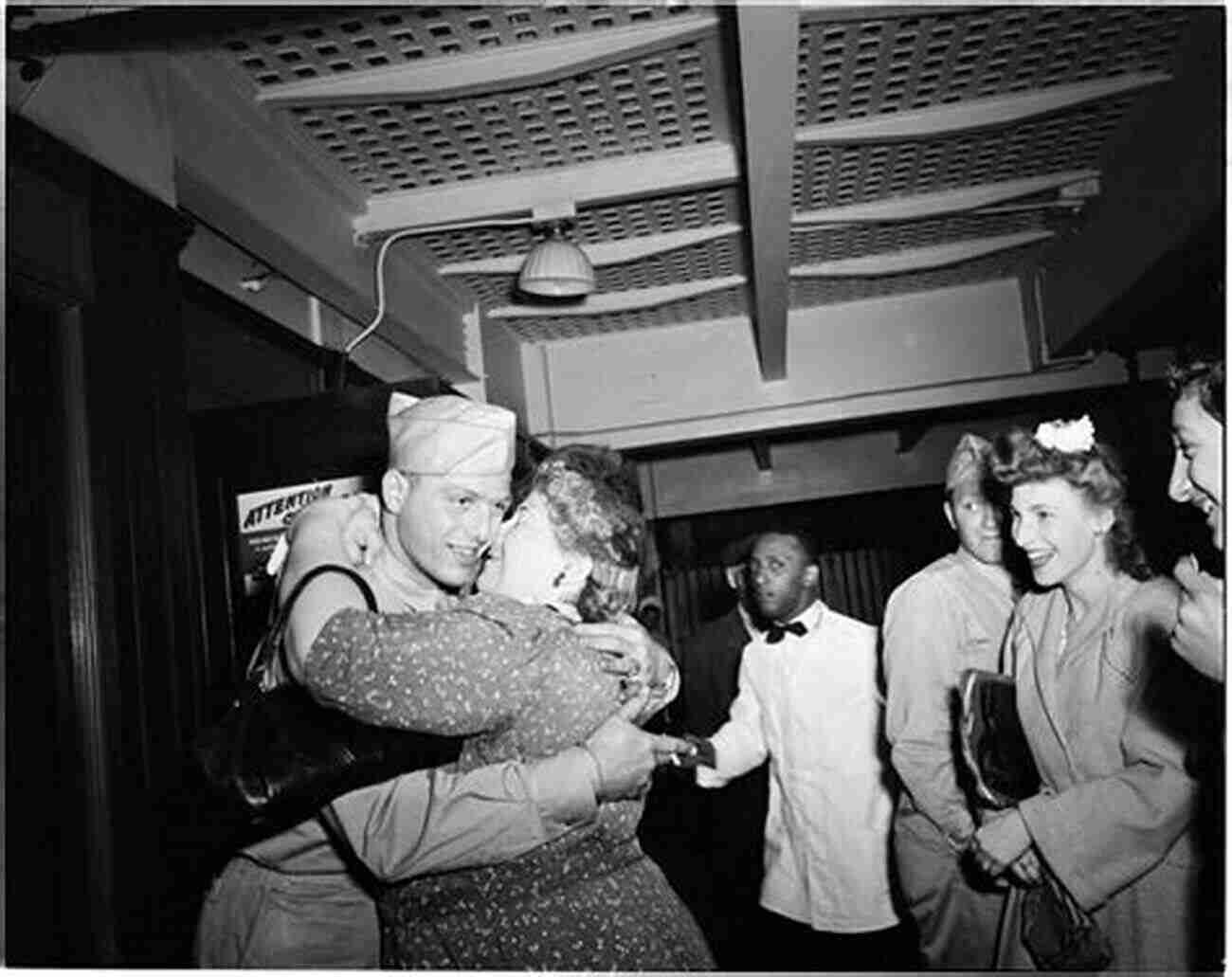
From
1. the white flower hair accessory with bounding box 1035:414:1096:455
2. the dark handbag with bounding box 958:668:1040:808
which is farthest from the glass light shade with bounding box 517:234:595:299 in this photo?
the dark handbag with bounding box 958:668:1040:808

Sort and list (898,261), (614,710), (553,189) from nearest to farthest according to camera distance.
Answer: (614,710) → (553,189) → (898,261)

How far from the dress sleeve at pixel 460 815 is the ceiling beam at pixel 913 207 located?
167 cm

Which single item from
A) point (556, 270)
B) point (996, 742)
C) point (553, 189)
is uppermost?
point (553, 189)

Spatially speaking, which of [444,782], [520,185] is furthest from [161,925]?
[520,185]

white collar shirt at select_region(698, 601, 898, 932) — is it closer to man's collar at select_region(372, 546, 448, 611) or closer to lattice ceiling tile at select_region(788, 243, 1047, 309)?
lattice ceiling tile at select_region(788, 243, 1047, 309)

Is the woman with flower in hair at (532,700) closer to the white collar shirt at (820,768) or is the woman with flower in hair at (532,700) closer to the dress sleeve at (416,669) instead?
the dress sleeve at (416,669)

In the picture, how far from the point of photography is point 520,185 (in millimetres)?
2082

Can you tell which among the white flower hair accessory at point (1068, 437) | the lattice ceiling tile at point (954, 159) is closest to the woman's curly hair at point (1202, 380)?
the white flower hair accessory at point (1068, 437)

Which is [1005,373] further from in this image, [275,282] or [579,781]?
[579,781]

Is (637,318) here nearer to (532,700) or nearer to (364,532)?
(364,532)

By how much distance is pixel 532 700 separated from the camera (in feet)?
3.53

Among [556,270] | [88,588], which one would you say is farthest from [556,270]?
[88,588]

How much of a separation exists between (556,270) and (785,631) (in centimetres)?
99

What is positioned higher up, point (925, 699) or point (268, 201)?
point (268, 201)
